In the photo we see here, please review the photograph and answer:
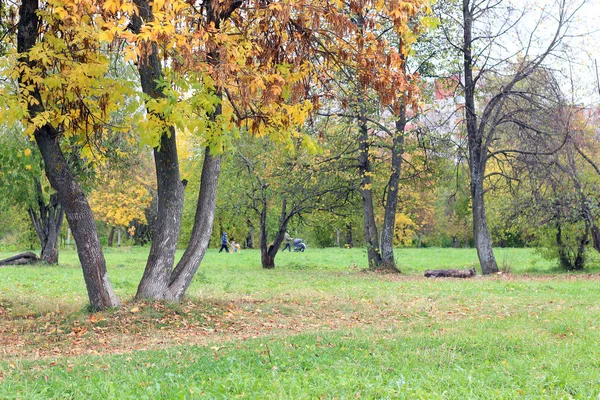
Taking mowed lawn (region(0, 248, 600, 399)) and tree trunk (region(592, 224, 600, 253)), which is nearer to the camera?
mowed lawn (region(0, 248, 600, 399))

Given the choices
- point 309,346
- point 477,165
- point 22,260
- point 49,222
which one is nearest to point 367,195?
point 477,165

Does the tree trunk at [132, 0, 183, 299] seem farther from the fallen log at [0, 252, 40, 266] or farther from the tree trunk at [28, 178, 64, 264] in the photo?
the fallen log at [0, 252, 40, 266]

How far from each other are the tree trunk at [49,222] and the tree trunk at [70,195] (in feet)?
47.2

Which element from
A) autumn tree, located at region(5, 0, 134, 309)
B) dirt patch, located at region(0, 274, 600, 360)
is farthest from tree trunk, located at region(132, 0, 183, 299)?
autumn tree, located at region(5, 0, 134, 309)

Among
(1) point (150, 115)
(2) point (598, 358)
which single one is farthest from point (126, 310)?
(2) point (598, 358)

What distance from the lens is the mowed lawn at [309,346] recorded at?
5.01m

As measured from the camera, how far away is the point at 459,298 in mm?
12320

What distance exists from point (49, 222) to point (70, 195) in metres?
15.7

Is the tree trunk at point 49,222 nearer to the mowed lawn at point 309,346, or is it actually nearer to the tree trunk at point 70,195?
the mowed lawn at point 309,346

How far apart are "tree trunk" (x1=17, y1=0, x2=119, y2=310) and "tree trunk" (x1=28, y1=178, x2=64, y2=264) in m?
14.4

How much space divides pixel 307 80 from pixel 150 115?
90.4 inches

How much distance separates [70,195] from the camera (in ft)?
30.1

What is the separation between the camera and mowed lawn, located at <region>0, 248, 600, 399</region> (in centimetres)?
501

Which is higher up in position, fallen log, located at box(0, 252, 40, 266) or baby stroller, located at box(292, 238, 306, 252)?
baby stroller, located at box(292, 238, 306, 252)
